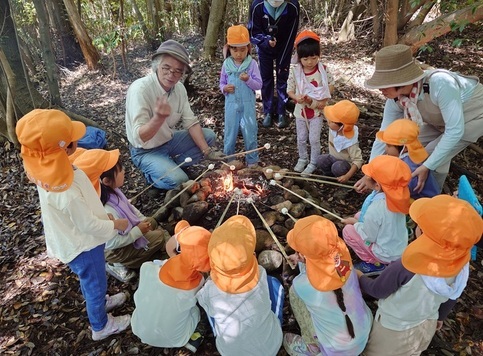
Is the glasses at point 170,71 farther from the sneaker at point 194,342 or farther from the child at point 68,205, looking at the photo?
the sneaker at point 194,342

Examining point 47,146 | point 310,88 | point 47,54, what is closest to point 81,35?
point 47,54

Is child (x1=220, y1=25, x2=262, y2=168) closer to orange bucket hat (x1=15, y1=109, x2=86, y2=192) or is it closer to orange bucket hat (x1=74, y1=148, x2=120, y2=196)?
orange bucket hat (x1=74, y1=148, x2=120, y2=196)

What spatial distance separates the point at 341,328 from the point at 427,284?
636 mm

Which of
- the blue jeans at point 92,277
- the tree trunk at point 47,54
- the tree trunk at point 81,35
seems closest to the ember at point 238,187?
the blue jeans at point 92,277

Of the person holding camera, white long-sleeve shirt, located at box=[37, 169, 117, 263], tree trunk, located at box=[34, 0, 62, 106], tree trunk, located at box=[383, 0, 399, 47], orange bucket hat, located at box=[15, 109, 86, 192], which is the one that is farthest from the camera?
tree trunk, located at box=[383, 0, 399, 47]

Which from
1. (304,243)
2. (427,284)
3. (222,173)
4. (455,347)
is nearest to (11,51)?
(222,173)

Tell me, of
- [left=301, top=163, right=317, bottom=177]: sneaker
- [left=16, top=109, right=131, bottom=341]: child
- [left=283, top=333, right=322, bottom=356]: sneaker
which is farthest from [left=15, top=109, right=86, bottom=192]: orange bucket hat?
[left=301, top=163, right=317, bottom=177]: sneaker

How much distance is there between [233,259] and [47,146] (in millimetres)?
1395

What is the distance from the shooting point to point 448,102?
10.4 feet

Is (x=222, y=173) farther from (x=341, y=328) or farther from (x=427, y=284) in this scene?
(x=427, y=284)

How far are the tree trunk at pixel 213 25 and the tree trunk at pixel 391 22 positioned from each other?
11.6 ft

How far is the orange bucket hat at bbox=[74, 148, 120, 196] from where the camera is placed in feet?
8.67

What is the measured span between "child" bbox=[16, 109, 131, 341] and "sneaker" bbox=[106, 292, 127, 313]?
6.6 inches

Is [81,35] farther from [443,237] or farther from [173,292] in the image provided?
[443,237]
